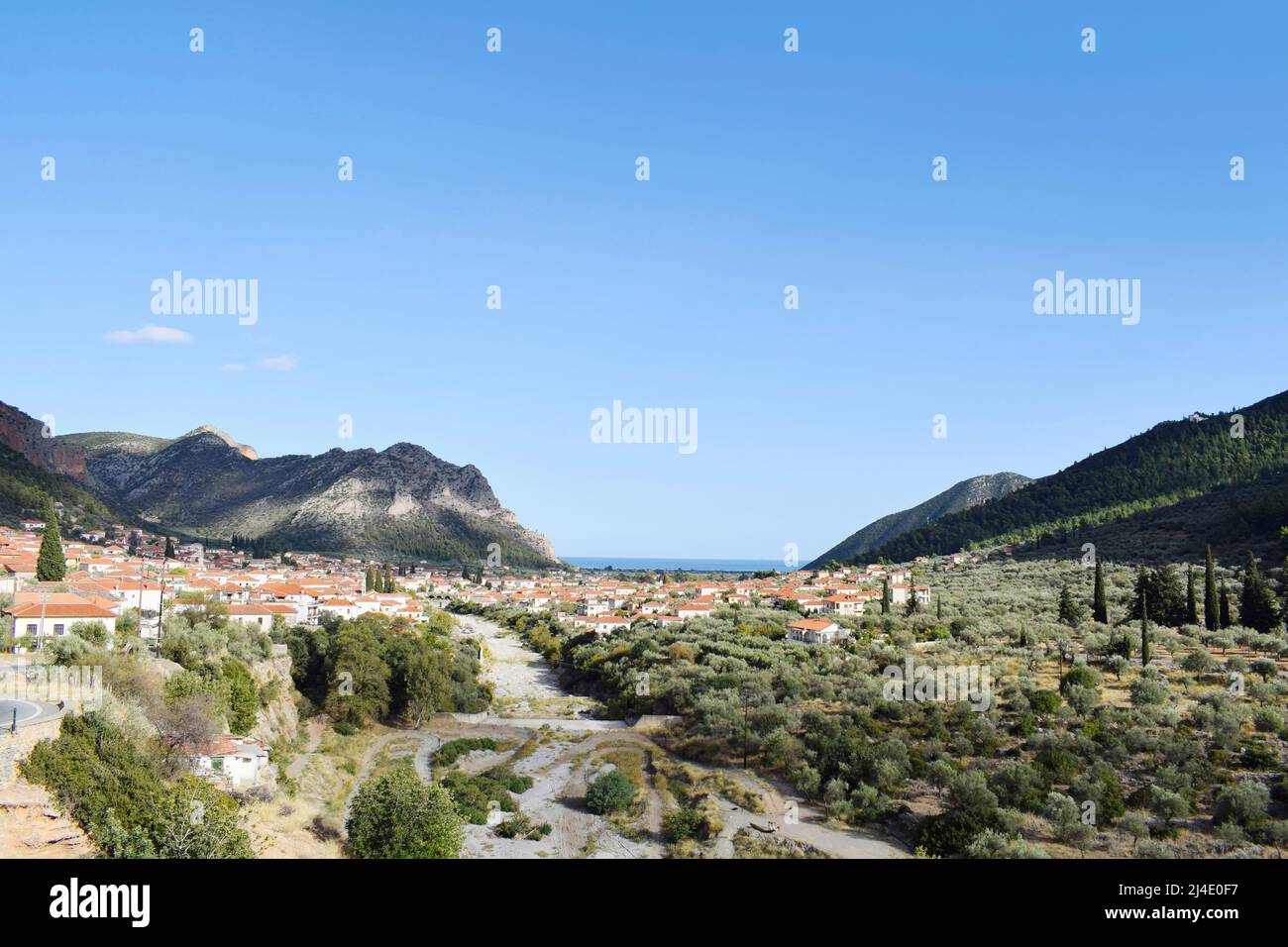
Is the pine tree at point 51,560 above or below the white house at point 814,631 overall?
above

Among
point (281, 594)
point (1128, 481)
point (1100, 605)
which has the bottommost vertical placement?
point (281, 594)

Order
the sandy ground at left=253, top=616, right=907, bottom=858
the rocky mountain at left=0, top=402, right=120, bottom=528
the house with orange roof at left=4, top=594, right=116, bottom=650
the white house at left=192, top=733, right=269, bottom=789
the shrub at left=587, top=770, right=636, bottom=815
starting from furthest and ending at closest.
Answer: the rocky mountain at left=0, top=402, right=120, bottom=528 < the house with orange roof at left=4, top=594, right=116, bottom=650 < the shrub at left=587, top=770, right=636, bottom=815 < the sandy ground at left=253, top=616, right=907, bottom=858 < the white house at left=192, top=733, right=269, bottom=789

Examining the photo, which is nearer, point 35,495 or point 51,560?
point 51,560

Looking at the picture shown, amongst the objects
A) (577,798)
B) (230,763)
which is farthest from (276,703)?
(577,798)

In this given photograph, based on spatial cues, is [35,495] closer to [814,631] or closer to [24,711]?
[814,631]

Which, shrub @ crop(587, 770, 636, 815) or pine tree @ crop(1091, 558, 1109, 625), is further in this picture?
pine tree @ crop(1091, 558, 1109, 625)

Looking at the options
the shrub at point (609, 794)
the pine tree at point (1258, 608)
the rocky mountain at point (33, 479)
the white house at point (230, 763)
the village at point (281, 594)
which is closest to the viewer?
the white house at point (230, 763)

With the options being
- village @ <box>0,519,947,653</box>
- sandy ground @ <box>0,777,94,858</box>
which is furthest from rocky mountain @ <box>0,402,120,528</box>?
sandy ground @ <box>0,777,94,858</box>

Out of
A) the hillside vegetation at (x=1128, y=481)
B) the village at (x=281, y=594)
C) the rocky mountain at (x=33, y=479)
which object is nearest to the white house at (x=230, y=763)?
the village at (x=281, y=594)

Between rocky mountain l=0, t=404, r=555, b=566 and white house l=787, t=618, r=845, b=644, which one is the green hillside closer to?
rocky mountain l=0, t=404, r=555, b=566

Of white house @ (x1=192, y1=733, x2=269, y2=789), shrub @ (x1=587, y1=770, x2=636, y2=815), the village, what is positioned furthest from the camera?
the village

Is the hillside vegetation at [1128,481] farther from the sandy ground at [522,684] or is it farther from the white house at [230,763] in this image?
the white house at [230,763]

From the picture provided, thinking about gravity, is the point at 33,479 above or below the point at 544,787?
above
